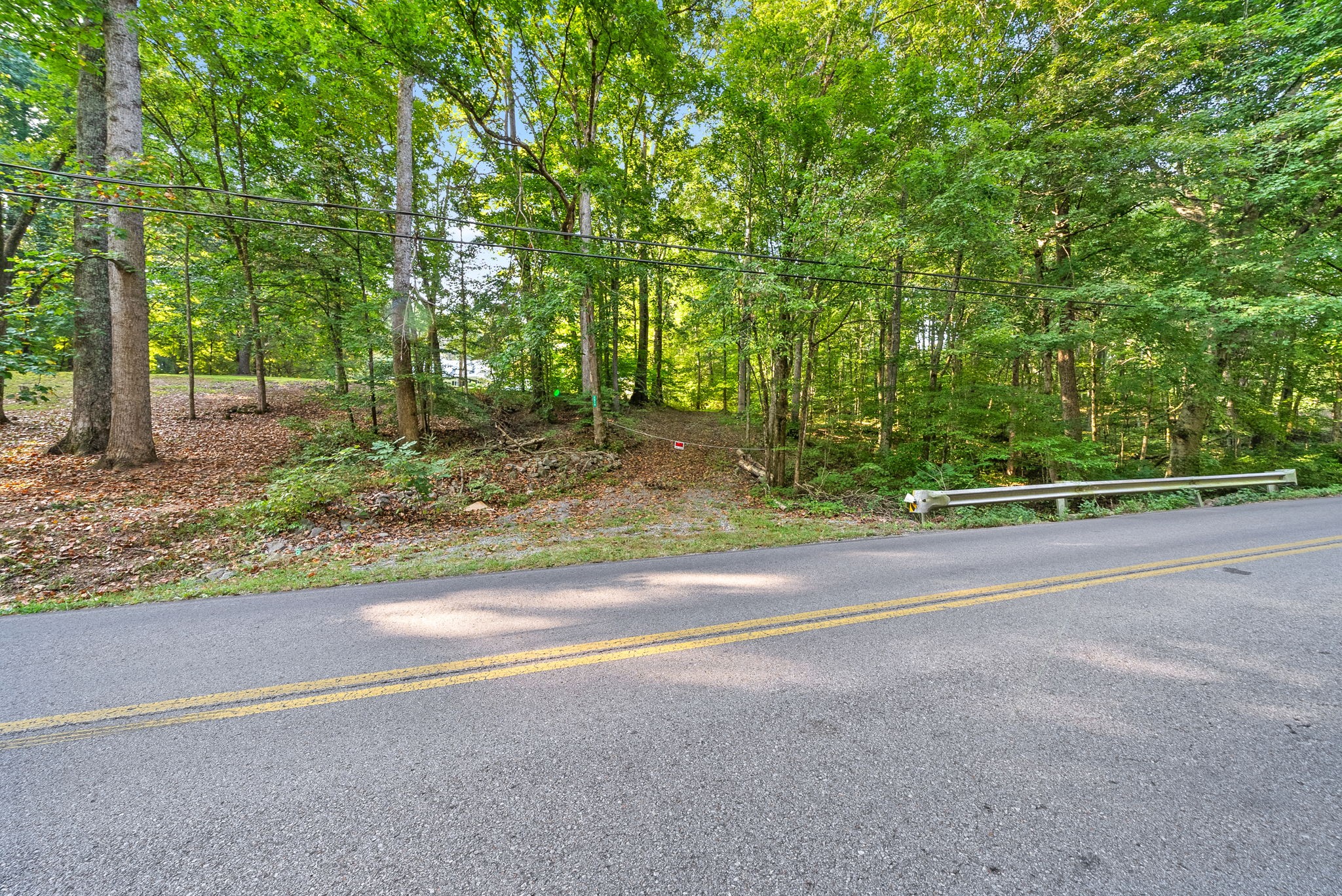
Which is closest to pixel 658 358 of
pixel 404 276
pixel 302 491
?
pixel 404 276

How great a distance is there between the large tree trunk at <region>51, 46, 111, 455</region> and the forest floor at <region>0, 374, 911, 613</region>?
1.92 feet

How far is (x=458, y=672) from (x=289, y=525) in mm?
5751

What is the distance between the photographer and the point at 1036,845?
1554 mm

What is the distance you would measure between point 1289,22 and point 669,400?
19.8 m

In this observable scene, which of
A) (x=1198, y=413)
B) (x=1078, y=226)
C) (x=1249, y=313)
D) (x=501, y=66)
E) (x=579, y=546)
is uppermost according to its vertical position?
(x=501, y=66)

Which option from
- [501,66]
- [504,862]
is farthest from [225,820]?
[501,66]

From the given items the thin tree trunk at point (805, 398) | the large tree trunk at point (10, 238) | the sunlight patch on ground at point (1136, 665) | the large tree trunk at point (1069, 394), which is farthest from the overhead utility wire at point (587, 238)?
the large tree trunk at point (10, 238)

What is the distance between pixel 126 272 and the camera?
714 cm

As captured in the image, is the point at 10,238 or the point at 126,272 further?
the point at 10,238

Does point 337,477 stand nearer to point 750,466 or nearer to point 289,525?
point 289,525

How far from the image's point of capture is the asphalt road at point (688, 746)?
1.50 meters

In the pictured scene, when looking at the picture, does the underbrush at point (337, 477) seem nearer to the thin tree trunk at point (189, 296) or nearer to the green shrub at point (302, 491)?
the green shrub at point (302, 491)

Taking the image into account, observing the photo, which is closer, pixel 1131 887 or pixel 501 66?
pixel 1131 887

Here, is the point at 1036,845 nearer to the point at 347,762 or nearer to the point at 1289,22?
the point at 347,762
